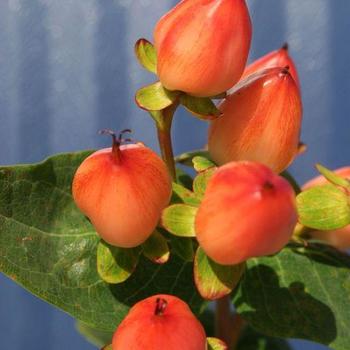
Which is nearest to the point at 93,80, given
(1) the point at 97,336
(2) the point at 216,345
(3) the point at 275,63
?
(1) the point at 97,336

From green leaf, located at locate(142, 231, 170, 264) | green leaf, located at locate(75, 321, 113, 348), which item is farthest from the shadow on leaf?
green leaf, located at locate(75, 321, 113, 348)

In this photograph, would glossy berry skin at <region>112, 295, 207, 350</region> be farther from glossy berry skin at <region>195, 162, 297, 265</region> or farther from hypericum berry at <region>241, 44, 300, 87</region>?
hypericum berry at <region>241, 44, 300, 87</region>

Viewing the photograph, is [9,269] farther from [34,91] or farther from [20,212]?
[34,91]

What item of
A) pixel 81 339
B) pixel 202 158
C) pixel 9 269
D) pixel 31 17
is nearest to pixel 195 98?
pixel 202 158

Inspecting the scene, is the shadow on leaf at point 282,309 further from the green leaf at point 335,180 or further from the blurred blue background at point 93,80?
the blurred blue background at point 93,80

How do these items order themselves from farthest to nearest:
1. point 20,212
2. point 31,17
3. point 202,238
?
point 31,17, point 20,212, point 202,238

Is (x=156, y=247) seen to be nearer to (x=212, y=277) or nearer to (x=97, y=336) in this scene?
(x=212, y=277)

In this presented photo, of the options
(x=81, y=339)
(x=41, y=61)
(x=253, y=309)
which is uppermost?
(x=41, y=61)
